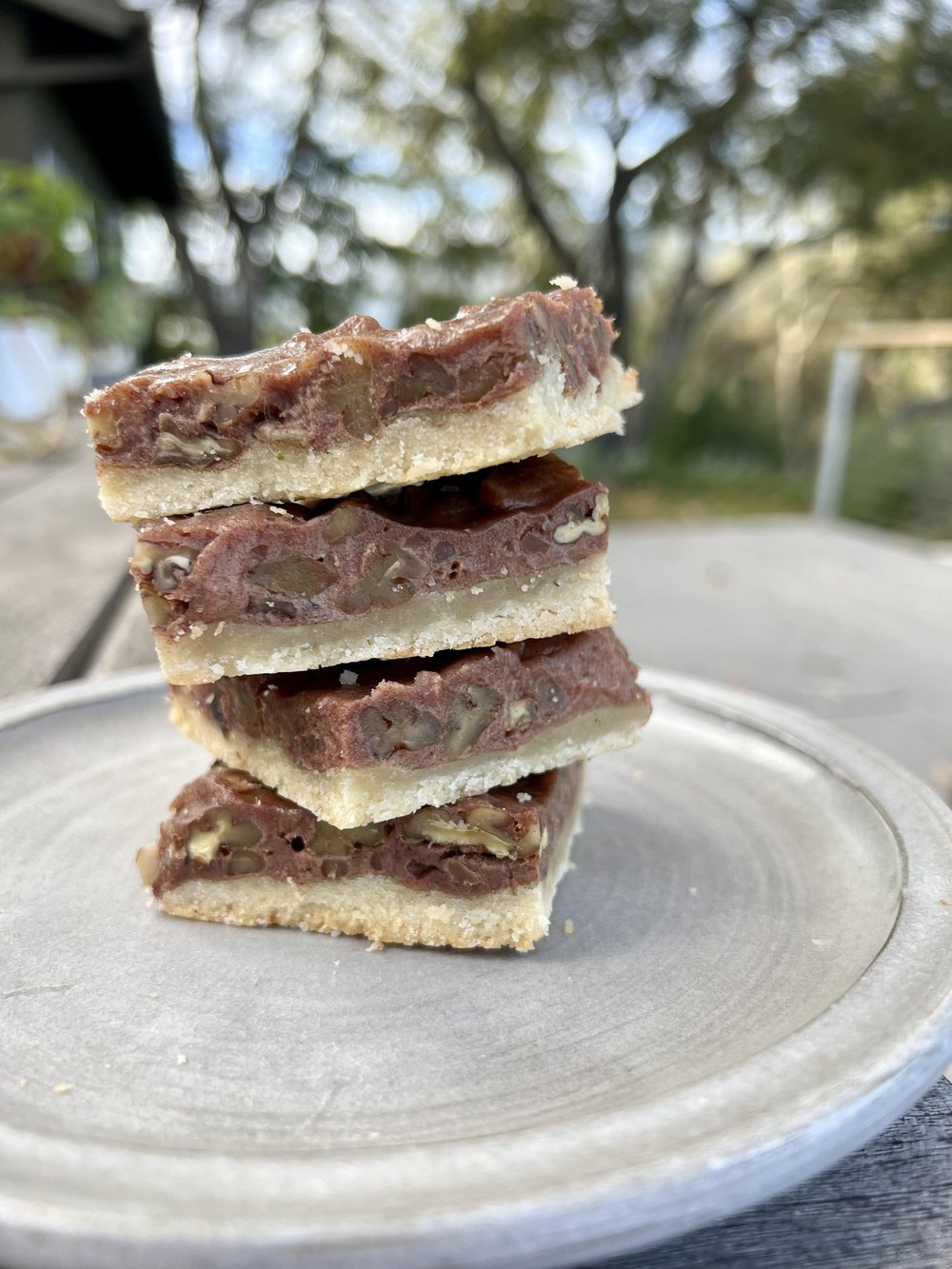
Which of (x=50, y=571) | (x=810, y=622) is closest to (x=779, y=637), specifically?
(x=810, y=622)

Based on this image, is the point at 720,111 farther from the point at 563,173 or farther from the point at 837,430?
the point at 837,430

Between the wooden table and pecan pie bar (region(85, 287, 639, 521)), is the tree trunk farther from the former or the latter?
pecan pie bar (region(85, 287, 639, 521))

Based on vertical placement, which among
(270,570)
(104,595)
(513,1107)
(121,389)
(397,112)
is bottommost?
(104,595)

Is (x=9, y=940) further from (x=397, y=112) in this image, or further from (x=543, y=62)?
(x=397, y=112)

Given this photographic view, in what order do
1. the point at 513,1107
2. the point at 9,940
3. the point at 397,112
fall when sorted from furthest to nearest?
the point at 397,112
the point at 9,940
the point at 513,1107

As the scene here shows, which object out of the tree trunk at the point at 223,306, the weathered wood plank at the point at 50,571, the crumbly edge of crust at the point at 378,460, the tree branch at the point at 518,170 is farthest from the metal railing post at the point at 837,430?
the tree trunk at the point at 223,306

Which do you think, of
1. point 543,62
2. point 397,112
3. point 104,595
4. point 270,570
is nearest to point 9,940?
point 270,570

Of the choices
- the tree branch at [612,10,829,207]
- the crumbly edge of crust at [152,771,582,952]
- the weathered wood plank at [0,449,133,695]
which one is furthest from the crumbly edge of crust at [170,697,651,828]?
the tree branch at [612,10,829,207]
